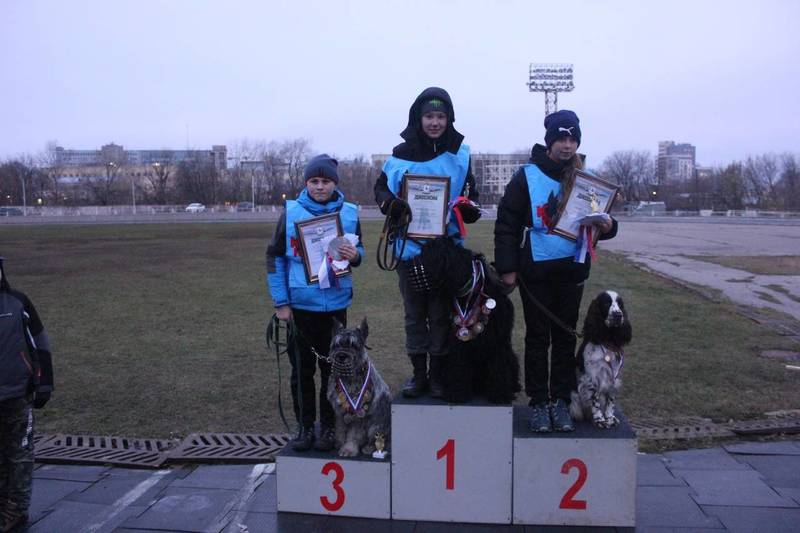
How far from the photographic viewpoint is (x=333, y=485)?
174 inches

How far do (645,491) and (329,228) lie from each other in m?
3.01

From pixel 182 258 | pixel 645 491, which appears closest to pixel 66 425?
pixel 645 491

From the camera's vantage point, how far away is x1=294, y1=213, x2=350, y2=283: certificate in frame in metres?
4.66

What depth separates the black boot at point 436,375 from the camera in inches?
187

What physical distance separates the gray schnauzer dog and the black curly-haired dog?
50 centimetres

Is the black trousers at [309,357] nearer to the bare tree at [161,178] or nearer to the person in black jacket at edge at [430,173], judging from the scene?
the person in black jacket at edge at [430,173]

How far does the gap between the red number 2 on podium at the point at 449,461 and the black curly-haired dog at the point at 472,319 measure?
31 cm

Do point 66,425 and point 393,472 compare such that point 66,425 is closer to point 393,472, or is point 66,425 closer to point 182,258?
point 393,472

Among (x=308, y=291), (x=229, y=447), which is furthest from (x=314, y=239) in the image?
(x=229, y=447)

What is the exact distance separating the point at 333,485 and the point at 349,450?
25cm

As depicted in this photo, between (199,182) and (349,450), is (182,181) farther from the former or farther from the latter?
(349,450)

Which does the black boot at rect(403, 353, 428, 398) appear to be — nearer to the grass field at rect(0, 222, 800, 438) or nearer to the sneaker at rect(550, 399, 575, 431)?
the sneaker at rect(550, 399, 575, 431)

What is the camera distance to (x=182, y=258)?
2444cm

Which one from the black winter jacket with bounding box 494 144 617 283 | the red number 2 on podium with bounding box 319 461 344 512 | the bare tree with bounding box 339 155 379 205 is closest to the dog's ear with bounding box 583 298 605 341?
the black winter jacket with bounding box 494 144 617 283
